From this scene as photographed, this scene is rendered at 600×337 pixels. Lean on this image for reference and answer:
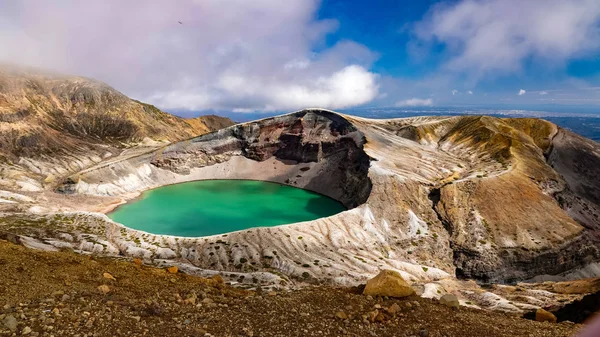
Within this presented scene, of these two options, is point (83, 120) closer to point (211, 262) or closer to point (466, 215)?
point (211, 262)

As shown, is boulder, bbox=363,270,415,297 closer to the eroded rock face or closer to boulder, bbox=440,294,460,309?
boulder, bbox=440,294,460,309

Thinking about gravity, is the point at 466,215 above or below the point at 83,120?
below

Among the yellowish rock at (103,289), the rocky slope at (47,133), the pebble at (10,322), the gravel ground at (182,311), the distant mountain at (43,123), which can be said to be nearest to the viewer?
the pebble at (10,322)

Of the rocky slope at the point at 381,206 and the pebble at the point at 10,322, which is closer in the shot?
the pebble at the point at 10,322

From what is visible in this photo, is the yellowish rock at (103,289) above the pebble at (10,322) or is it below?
below

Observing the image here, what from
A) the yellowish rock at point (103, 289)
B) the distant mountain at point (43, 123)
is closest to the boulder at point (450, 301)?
the yellowish rock at point (103, 289)

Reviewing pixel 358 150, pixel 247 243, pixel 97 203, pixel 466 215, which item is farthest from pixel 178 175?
pixel 466 215

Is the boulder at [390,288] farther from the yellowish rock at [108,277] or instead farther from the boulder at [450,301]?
the yellowish rock at [108,277]
